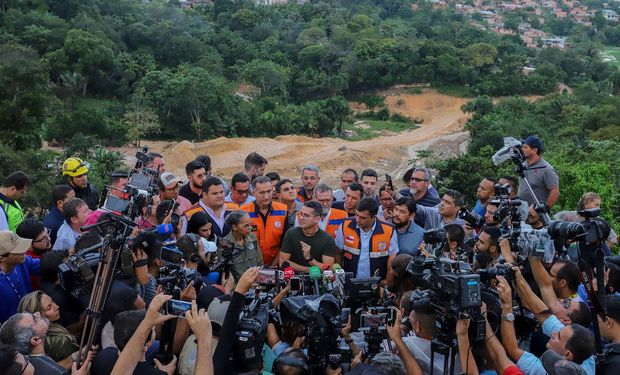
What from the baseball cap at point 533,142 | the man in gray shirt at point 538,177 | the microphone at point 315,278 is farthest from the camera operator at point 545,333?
the baseball cap at point 533,142

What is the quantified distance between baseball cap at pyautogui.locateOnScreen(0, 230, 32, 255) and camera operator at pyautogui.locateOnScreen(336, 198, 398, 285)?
2.89 m

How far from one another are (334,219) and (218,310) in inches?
112

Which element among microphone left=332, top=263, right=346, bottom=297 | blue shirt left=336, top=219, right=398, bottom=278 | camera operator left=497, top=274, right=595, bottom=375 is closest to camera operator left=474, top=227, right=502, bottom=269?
blue shirt left=336, top=219, right=398, bottom=278

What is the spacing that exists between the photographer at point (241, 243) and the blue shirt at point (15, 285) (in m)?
1.60

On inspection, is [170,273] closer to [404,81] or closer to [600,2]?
[404,81]

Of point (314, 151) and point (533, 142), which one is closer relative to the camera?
point (533, 142)

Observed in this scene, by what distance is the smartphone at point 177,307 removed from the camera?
11.7ft

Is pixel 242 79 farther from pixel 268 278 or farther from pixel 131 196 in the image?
pixel 268 278

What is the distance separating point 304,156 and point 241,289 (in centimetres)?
2562

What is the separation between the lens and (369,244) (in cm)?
589

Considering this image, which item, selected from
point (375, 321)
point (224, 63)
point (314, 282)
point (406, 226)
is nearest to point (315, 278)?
point (314, 282)

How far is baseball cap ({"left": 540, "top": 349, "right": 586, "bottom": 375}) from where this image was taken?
3279 mm

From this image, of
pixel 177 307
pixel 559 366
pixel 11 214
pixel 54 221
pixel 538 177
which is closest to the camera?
pixel 559 366

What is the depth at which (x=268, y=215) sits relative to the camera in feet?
21.3
